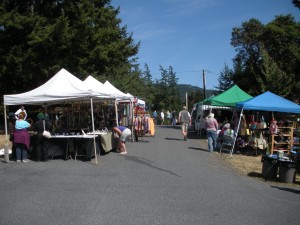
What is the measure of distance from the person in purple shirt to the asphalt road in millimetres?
427

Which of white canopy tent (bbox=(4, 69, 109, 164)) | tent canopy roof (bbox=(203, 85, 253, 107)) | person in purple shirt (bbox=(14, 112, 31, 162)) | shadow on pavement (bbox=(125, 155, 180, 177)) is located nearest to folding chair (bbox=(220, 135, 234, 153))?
tent canopy roof (bbox=(203, 85, 253, 107))

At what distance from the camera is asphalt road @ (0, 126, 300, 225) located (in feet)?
21.1

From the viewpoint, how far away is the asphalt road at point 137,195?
21.1 ft

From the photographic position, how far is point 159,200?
300 inches

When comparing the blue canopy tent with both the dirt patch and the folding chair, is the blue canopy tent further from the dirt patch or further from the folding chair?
the dirt patch

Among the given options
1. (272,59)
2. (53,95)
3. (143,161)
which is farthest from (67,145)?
(272,59)

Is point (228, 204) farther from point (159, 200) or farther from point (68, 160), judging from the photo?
point (68, 160)

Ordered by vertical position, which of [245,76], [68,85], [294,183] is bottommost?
[294,183]

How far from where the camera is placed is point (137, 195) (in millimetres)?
7969

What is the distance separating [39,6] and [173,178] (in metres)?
19.3

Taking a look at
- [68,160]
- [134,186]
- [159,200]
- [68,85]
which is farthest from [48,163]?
[159,200]

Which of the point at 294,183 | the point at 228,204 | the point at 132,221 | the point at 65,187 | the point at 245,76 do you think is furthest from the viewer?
the point at 245,76

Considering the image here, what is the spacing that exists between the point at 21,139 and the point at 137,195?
5.83 meters

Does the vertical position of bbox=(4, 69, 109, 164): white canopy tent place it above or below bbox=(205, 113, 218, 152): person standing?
above
